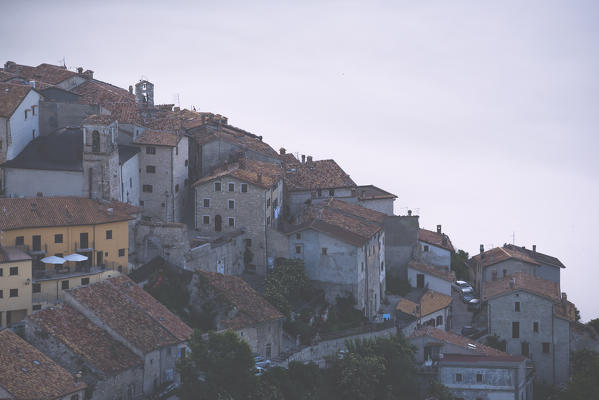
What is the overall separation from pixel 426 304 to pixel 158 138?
2095 cm

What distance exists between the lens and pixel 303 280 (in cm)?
7438

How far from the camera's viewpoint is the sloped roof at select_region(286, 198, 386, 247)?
76.1 m

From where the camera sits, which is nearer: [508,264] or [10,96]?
[10,96]

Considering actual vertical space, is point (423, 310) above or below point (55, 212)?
below

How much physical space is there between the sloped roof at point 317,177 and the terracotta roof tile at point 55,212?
2032 cm

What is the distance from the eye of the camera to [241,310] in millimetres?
66688

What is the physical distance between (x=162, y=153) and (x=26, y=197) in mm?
10959

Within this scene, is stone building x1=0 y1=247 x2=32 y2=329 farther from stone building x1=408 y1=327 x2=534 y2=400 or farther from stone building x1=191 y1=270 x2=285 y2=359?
stone building x1=408 y1=327 x2=534 y2=400

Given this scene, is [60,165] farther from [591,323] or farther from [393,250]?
[591,323]

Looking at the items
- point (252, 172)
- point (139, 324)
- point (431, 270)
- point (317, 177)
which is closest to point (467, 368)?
point (431, 270)

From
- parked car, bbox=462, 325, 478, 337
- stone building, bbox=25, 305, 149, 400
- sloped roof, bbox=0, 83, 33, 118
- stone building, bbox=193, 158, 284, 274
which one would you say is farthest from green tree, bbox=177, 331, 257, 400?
parked car, bbox=462, 325, 478, 337

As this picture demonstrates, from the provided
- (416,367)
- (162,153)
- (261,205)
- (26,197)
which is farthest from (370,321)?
(26,197)

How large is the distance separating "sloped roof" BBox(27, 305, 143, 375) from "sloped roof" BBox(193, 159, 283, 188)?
18.9 metres

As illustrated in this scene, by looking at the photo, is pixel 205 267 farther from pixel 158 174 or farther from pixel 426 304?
pixel 426 304
